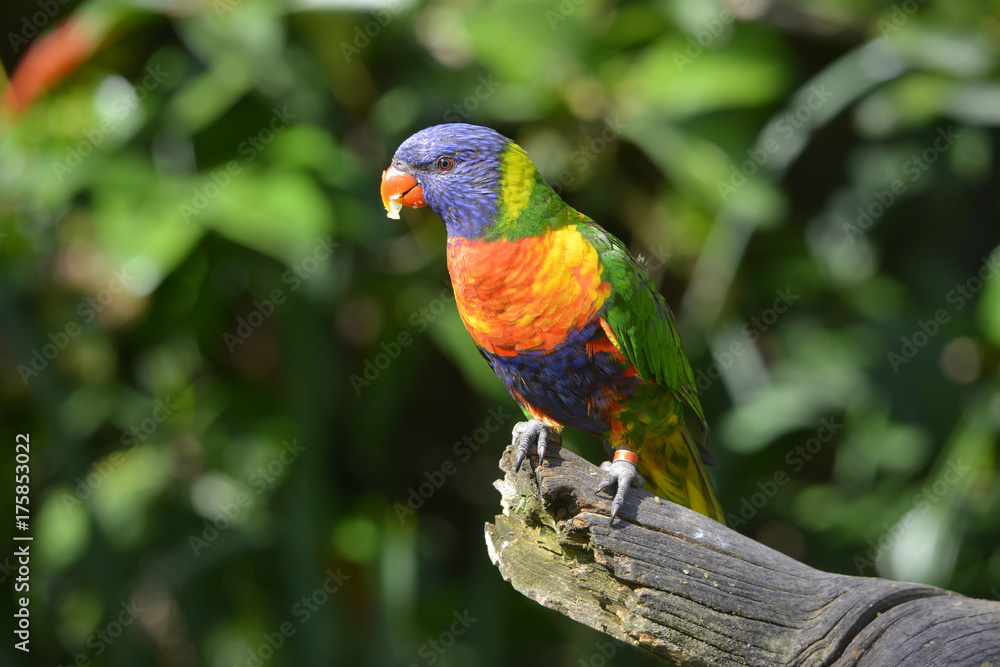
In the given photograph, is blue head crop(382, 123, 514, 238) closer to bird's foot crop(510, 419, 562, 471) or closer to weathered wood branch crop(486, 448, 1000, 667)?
bird's foot crop(510, 419, 562, 471)

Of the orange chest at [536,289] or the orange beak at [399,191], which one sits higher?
the orange beak at [399,191]

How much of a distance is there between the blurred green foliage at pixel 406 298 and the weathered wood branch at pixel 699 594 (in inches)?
53.2

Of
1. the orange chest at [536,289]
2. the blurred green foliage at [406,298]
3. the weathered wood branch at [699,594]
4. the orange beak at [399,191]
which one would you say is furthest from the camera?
the blurred green foliage at [406,298]

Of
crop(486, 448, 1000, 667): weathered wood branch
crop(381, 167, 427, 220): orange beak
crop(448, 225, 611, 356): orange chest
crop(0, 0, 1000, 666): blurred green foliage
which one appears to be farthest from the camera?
crop(0, 0, 1000, 666): blurred green foliage

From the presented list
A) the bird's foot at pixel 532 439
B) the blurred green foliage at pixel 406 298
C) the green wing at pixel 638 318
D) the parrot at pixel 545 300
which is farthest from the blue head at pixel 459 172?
the blurred green foliage at pixel 406 298

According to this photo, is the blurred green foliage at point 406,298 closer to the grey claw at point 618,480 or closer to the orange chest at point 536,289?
the orange chest at point 536,289

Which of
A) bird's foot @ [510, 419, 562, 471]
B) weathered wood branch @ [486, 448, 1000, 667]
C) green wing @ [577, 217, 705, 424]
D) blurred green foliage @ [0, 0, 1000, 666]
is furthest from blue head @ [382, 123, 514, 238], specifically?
blurred green foliage @ [0, 0, 1000, 666]

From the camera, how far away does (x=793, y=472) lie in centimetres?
339

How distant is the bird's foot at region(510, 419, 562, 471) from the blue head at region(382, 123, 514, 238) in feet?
1.48

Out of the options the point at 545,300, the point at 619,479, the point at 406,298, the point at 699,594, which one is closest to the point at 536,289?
the point at 545,300

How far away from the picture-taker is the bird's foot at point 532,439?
61.9 inches

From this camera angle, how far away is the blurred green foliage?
2.82 metres

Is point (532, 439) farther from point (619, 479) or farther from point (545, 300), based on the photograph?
point (545, 300)

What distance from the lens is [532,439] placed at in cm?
160
